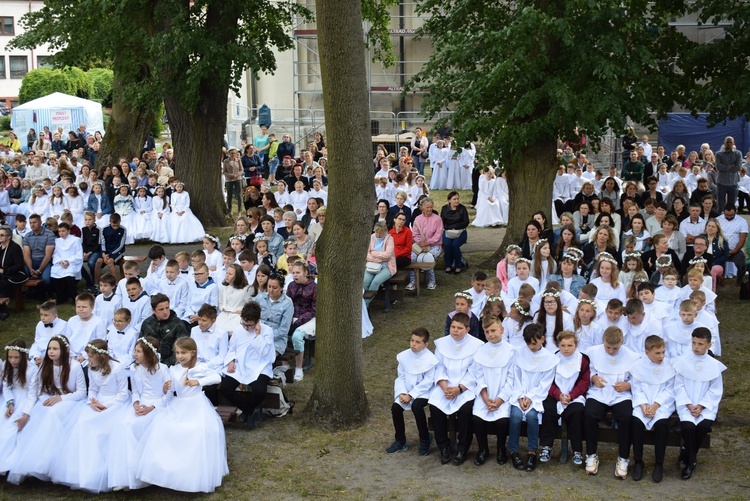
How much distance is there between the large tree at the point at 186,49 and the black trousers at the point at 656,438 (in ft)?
38.5

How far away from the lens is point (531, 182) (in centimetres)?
1534

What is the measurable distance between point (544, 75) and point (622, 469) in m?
7.45

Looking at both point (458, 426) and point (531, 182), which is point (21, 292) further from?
point (458, 426)

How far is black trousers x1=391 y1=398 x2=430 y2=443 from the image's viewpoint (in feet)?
28.3

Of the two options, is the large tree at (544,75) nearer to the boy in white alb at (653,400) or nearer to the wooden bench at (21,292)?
the boy in white alb at (653,400)

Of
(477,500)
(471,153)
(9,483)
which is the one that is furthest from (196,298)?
(471,153)

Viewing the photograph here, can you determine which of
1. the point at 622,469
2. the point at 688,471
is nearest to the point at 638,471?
the point at 622,469

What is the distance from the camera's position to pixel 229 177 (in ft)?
70.7

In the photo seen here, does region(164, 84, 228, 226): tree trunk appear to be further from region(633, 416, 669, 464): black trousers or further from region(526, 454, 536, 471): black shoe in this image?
region(633, 416, 669, 464): black trousers

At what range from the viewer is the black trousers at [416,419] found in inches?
339

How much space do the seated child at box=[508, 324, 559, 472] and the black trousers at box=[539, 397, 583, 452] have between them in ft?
0.22

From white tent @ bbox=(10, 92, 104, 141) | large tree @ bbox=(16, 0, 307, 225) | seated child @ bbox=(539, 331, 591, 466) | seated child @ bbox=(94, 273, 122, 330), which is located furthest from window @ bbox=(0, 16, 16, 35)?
seated child @ bbox=(539, 331, 591, 466)

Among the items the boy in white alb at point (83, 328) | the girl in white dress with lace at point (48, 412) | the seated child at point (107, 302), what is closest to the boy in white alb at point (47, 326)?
the boy in white alb at point (83, 328)

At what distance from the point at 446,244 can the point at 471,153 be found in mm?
10114
